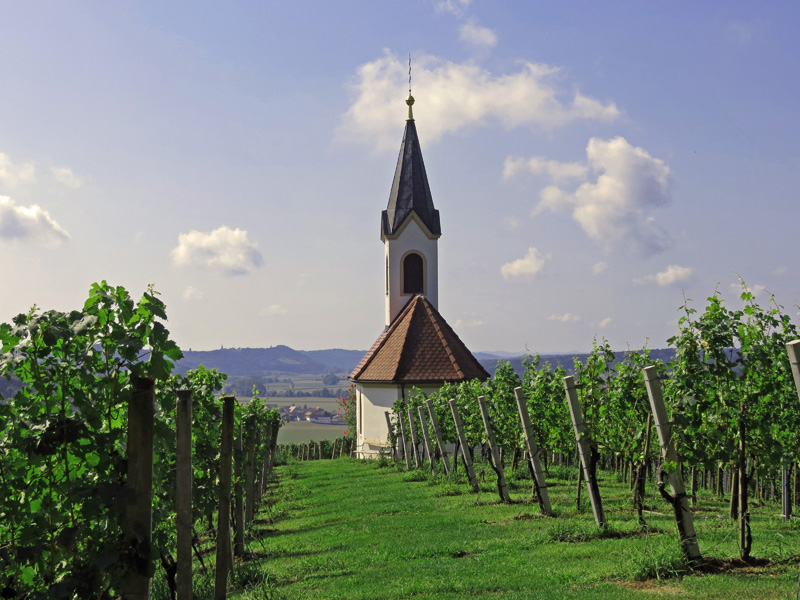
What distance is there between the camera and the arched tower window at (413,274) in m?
39.0

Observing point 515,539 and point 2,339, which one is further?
point 515,539

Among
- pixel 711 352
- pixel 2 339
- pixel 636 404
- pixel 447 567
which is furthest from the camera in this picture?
pixel 636 404

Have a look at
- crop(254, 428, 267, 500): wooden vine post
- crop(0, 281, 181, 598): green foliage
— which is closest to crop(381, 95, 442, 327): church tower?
crop(254, 428, 267, 500): wooden vine post

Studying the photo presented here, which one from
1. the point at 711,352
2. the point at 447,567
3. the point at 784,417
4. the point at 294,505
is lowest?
the point at 294,505

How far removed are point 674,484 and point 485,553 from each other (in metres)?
2.74

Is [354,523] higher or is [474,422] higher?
[474,422]

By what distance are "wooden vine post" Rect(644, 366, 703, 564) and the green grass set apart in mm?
178

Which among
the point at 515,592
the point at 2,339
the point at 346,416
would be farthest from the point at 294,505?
the point at 346,416

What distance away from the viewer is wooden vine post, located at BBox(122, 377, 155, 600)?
4.45m

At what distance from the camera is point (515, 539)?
977cm

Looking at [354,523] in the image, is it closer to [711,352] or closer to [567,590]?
[567,590]

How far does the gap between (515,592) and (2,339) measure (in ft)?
16.9

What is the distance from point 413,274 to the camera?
39188 mm

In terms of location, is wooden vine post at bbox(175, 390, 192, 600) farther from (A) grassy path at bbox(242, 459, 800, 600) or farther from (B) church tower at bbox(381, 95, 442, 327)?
(B) church tower at bbox(381, 95, 442, 327)
